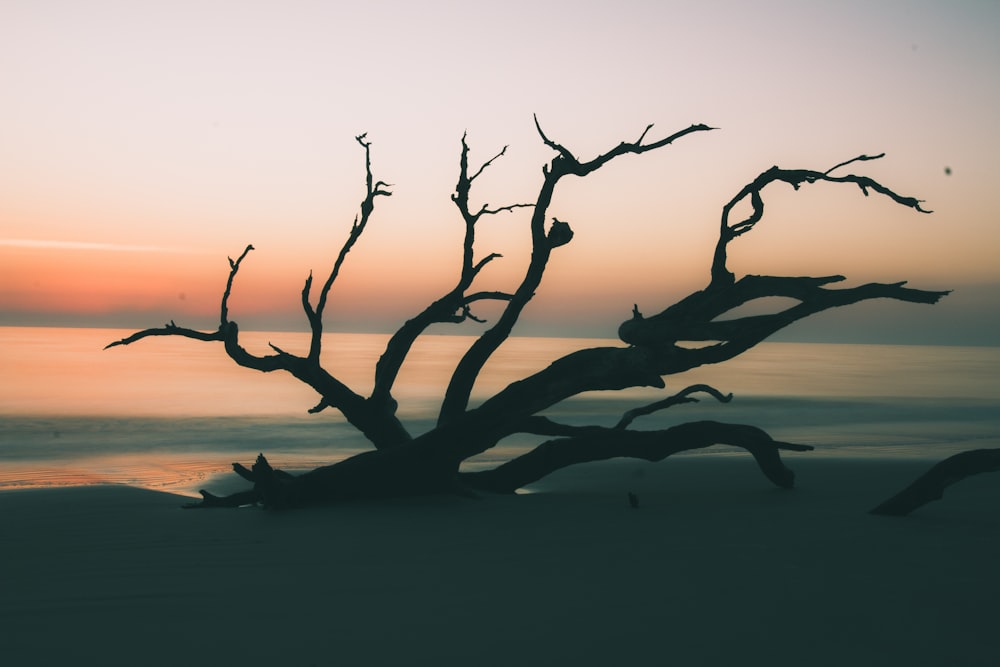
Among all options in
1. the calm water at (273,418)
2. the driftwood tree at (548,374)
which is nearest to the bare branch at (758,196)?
the driftwood tree at (548,374)

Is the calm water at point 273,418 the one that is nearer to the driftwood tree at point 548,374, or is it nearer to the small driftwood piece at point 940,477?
the driftwood tree at point 548,374

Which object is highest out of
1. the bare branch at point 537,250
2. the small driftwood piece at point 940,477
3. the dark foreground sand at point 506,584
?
the bare branch at point 537,250

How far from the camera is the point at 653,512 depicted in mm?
7004

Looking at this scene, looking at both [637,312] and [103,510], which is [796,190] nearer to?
[637,312]

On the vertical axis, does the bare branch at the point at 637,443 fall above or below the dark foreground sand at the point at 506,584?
above

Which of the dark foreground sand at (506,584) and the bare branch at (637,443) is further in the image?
the bare branch at (637,443)

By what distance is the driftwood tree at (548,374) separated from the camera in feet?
23.5

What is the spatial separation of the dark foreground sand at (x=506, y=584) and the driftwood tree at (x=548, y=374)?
37 cm

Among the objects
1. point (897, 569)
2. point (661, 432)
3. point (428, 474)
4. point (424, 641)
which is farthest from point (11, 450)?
point (897, 569)

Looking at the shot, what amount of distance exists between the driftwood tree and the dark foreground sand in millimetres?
368

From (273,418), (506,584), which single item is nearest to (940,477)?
(506,584)

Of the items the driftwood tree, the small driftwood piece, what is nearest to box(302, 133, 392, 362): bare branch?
the driftwood tree

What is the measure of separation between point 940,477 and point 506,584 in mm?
3646

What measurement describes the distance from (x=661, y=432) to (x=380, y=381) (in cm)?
287
